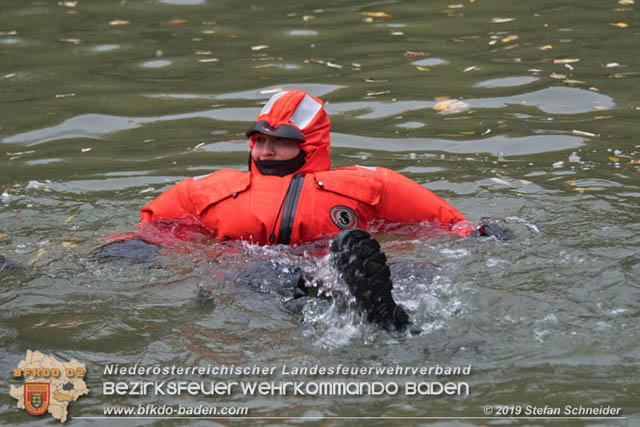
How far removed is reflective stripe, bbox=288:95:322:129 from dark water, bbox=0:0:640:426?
3.23ft

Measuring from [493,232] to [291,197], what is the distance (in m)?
1.44

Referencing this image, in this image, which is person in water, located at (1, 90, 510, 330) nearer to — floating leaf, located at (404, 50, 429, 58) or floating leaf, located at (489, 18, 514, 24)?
floating leaf, located at (404, 50, 429, 58)

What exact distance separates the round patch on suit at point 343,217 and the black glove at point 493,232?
0.86m

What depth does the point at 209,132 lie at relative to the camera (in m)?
9.18

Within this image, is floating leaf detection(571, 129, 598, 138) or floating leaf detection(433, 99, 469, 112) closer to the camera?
floating leaf detection(571, 129, 598, 138)

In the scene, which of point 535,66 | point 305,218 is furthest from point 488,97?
point 305,218

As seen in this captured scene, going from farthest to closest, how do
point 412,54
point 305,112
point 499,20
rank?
point 499,20
point 412,54
point 305,112

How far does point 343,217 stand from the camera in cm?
577

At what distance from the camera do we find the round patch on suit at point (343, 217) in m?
5.73

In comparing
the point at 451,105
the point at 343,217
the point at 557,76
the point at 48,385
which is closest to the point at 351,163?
the point at 451,105

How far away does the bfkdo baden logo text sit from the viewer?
13.5 feet

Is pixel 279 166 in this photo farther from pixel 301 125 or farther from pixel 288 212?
pixel 288 212

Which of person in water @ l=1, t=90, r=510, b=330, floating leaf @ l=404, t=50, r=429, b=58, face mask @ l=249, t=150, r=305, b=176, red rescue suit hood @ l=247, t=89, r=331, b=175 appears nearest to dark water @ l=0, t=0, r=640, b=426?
floating leaf @ l=404, t=50, r=429, b=58

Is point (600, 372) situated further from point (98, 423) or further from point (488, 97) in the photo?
point (488, 97)
